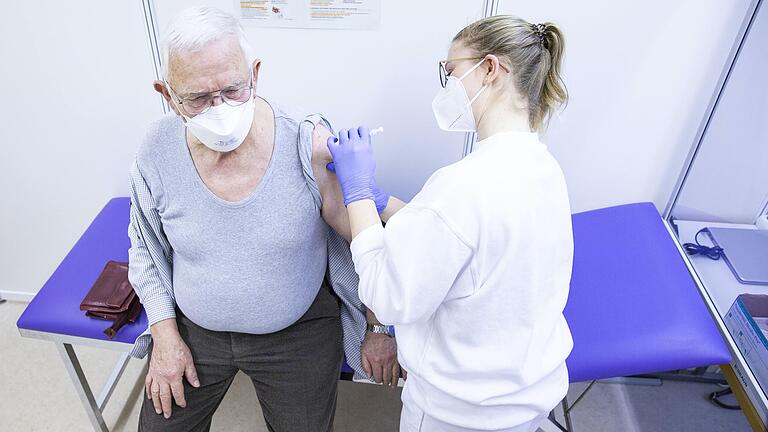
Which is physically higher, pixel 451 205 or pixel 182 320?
pixel 451 205

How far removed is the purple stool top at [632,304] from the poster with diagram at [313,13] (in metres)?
0.92

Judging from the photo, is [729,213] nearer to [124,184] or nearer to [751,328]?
[751,328]

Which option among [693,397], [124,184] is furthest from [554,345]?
[124,184]

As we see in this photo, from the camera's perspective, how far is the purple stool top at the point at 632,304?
1.24 meters

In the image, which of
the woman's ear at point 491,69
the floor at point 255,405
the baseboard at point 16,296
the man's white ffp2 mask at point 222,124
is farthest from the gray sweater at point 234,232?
the baseboard at point 16,296

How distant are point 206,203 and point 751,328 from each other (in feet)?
4.49

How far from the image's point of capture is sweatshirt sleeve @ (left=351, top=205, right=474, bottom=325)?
2.78 feet

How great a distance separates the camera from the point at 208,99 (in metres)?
1.08

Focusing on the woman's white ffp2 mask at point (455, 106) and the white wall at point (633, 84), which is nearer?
the woman's white ffp2 mask at point (455, 106)

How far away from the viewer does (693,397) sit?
1920 millimetres

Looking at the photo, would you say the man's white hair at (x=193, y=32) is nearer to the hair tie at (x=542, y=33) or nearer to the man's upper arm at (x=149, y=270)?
the man's upper arm at (x=149, y=270)

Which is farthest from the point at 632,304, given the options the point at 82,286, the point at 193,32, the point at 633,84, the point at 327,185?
the point at 82,286

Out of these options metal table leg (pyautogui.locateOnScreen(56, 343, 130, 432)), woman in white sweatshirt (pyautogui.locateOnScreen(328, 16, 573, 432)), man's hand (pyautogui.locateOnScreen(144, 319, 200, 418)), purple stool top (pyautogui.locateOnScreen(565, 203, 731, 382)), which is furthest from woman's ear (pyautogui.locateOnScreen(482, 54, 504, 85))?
metal table leg (pyautogui.locateOnScreen(56, 343, 130, 432))

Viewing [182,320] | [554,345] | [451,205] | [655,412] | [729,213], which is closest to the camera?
[451,205]
